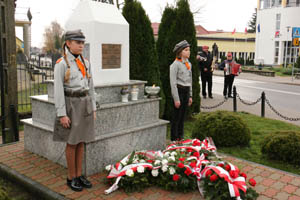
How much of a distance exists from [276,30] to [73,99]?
36013 mm

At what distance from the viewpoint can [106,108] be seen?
5.34m

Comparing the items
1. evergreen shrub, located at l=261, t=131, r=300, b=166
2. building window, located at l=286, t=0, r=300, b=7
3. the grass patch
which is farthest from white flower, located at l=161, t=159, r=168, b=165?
building window, located at l=286, t=0, r=300, b=7

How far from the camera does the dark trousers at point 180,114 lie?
6547mm

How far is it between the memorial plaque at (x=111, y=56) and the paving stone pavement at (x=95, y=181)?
6.37 feet

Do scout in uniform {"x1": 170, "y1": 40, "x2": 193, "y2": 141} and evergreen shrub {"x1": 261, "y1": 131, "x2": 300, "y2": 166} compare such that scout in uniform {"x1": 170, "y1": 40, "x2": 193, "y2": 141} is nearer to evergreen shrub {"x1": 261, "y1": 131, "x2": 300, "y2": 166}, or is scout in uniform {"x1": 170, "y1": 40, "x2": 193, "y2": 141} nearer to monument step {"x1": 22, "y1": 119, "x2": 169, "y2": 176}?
monument step {"x1": 22, "y1": 119, "x2": 169, "y2": 176}

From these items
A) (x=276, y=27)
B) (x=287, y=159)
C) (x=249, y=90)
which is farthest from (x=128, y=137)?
(x=276, y=27)

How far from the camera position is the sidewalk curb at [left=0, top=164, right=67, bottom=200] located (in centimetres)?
447

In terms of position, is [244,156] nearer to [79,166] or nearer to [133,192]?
[133,192]

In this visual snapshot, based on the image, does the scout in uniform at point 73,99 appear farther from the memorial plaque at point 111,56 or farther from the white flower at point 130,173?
the memorial plaque at point 111,56

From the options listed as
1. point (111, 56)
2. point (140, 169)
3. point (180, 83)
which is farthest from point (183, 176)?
point (111, 56)

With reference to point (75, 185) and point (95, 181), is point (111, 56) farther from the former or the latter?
point (75, 185)

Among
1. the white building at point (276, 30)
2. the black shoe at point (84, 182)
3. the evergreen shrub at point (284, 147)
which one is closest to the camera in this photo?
the black shoe at point (84, 182)

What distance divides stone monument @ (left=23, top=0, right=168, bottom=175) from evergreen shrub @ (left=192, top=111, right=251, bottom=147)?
44.7 inches

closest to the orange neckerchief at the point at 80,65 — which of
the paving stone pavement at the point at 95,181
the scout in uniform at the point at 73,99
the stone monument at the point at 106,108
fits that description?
the scout in uniform at the point at 73,99
